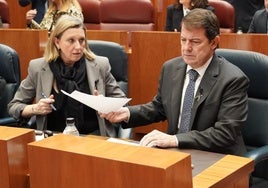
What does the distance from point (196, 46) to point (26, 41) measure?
202 centimetres

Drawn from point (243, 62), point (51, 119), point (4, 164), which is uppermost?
point (243, 62)

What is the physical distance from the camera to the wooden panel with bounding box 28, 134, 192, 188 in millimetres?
1277

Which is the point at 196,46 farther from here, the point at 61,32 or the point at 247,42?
the point at 247,42

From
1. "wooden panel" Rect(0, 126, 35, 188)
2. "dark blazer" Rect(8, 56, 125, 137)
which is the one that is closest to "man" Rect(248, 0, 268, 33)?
"dark blazer" Rect(8, 56, 125, 137)

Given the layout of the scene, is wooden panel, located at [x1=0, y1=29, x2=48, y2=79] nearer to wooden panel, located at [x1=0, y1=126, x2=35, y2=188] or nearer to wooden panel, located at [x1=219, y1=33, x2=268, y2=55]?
wooden panel, located at [x1=219, y1=33, x2=268, y2=55]

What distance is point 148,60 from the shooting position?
383cm

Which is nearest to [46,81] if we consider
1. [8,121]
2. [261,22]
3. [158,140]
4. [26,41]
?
[8,121]

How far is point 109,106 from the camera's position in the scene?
2160 mm

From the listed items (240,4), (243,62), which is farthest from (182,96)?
(240,4)

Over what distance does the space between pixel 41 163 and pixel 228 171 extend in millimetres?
627

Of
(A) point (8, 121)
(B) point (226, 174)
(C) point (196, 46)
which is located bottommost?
(A) point (8, 121)

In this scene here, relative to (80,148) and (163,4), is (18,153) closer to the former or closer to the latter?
(80,148)

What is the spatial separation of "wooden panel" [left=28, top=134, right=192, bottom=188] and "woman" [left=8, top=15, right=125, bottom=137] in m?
1.30

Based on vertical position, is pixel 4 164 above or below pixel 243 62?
below
